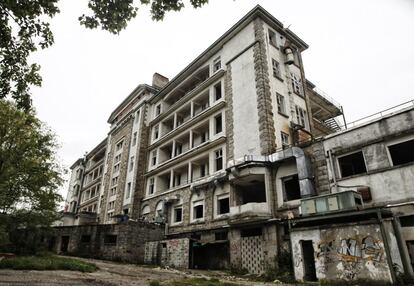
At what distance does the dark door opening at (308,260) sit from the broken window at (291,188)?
3980 mm

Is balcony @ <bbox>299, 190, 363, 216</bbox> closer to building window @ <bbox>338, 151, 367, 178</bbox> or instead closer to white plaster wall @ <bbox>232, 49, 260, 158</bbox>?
building window @ <bbox>338, 151, 367, 178</bbox>

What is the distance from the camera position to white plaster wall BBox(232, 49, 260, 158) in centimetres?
2080

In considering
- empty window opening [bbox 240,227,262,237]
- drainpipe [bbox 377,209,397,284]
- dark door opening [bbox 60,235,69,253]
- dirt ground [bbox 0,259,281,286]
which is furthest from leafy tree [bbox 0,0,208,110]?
dark door opening [bbox 60,235,69,253]

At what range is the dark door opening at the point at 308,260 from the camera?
538 inches

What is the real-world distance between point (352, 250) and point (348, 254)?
0.24m

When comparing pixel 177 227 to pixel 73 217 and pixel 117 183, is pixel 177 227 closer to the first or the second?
pixel 117 183

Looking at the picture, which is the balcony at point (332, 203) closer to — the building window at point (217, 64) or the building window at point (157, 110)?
the building window at point (217, 64)

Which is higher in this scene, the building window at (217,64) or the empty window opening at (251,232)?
the building window at (217,64)

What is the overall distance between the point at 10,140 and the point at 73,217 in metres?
25.9

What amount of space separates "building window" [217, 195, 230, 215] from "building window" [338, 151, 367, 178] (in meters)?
8.92

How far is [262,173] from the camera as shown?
60.9 ft

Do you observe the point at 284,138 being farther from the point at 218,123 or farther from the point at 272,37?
the point at 272,37

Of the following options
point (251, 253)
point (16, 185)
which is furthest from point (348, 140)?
point (16, 185)

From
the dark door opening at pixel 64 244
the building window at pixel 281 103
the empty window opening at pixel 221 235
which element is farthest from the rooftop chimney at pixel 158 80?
the empty window opening at pixel 221 235
